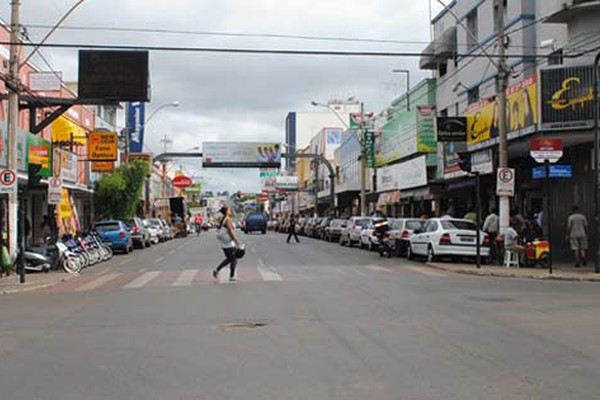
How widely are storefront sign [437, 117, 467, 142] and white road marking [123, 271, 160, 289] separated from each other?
12.9 m

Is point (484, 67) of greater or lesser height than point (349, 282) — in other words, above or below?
above

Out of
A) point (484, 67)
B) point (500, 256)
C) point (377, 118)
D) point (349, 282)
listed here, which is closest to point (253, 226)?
point (377, 118)

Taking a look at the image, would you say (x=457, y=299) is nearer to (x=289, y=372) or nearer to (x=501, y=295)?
(x=501, y=295)

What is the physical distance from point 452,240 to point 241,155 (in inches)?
1845

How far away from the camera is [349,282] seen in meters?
17.7

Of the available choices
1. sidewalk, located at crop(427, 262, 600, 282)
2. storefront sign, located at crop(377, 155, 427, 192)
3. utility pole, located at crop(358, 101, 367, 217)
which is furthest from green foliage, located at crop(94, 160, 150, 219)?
sidewalk, located at crop(427, 262, 600, 282)

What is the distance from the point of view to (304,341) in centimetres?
973

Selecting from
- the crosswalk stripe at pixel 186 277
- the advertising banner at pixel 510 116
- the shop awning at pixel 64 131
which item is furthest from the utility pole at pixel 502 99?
the shop awning at pixel 64 131

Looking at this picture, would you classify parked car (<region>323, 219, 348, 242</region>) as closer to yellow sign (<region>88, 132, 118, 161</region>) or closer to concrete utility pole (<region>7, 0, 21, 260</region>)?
yellow sign (<region>88, 132, 118, 161</region>)

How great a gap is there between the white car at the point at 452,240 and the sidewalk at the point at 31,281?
11.2m

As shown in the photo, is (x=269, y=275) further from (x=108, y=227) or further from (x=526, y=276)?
(x=108, y=227)

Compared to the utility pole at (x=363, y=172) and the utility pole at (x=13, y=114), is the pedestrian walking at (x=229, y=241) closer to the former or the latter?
the utility pole at (x=13, y=114)

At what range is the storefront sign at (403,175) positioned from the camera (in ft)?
133

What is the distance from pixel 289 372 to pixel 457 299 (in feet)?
22.9
